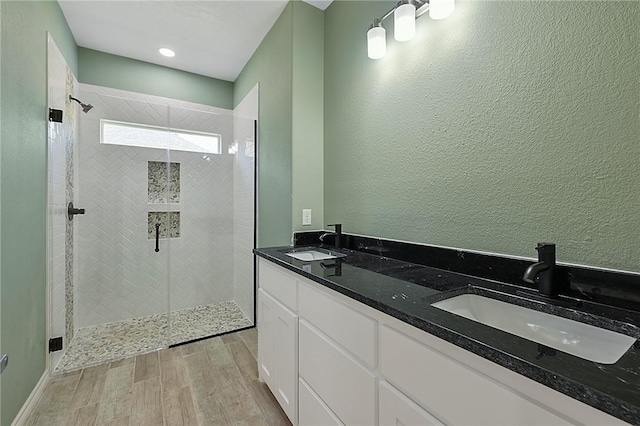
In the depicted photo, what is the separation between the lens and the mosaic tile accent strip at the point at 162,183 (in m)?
2.99

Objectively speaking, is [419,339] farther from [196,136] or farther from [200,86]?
[200,86]

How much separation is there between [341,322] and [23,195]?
73.1 inches

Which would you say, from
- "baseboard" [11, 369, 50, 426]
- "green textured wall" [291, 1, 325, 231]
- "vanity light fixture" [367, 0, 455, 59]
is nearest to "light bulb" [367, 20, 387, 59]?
"vanity light fixture" [367, 0, 455, 59]

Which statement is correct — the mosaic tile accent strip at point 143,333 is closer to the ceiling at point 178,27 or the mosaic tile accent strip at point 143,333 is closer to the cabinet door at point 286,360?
the cabinet door at point 286,360

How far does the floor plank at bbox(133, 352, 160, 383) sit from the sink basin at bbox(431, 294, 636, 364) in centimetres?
206

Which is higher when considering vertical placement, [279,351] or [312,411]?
[279,351]

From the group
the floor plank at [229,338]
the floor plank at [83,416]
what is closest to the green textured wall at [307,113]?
the floor plank at [229,338]

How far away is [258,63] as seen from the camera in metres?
2.68

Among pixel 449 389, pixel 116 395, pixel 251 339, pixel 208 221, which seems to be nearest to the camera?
pixel 449 389

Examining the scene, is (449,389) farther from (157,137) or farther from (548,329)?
(157,137)

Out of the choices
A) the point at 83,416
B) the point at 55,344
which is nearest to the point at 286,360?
the point at 83,416

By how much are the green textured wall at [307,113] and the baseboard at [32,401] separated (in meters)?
1.80

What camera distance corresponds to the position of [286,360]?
1.47 m

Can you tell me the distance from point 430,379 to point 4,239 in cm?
193
